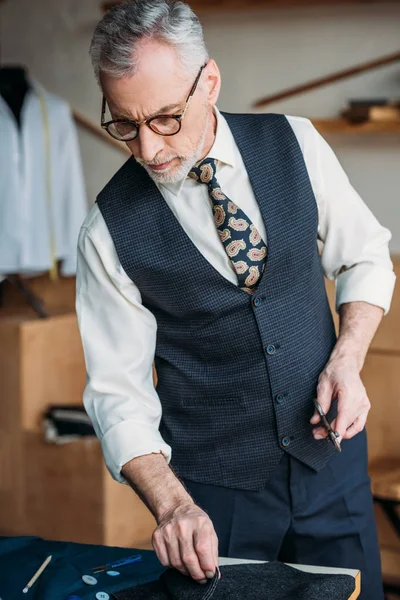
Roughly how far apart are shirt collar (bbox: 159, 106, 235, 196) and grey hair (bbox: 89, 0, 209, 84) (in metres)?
0.21

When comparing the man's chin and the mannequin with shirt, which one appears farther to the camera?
the mannequin with shirt

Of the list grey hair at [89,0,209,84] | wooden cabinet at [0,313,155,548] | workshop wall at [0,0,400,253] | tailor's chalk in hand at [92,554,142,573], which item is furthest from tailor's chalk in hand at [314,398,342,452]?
workshop wall at [0,0,400,253]

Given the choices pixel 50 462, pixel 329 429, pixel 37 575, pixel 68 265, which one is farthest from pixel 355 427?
pixel 68 265

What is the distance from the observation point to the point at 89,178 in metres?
4.25

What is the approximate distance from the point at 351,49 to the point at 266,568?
2.46 metres

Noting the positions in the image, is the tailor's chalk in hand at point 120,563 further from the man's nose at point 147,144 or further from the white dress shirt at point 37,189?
the white dress shirt at point 37,189

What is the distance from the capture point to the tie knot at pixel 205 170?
1.77 metres

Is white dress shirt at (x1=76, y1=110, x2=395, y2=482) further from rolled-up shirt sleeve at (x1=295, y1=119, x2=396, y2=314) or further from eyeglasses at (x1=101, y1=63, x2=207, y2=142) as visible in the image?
eyeglasses at (x1=101, y1=63, x2=207, y2=142)

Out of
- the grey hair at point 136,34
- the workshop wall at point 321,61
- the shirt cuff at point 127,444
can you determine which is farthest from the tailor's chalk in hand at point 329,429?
the workshop wall at point 321,61

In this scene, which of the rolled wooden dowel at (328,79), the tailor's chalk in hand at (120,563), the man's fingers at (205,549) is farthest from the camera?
the rolled wooden dowel at (328,79)

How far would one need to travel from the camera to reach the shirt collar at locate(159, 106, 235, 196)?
1777 mm

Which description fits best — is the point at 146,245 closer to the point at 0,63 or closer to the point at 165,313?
the point at 165,313

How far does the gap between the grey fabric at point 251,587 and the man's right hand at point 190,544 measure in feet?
0.09

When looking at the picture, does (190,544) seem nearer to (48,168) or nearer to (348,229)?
(348,229)
